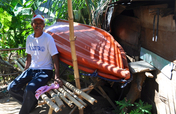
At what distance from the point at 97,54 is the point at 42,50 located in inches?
37.7

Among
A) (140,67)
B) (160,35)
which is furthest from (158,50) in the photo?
(140,67)

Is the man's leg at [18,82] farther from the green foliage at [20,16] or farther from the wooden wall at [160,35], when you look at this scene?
the green foliage at [20,16]

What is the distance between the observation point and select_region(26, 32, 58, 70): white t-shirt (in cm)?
276

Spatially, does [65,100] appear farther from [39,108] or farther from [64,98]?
[39,108]

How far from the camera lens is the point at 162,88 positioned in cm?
266

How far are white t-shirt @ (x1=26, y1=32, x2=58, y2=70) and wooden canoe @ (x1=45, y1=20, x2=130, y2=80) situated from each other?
238 millimetres

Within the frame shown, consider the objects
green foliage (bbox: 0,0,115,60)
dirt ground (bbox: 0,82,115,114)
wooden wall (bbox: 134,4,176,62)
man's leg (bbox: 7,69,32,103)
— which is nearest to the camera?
wooden wall (bbox: 134,4,176,62)

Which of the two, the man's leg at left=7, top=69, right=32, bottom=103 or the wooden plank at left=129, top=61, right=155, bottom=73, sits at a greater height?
the wooden plank at left=129, top=61, right=155, bottom=73

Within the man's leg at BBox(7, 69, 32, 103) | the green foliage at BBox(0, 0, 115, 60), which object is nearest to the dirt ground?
the man's leg at BBox(7, 69, 32, 103)

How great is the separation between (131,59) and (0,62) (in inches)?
127

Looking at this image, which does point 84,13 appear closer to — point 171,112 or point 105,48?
point 105,48

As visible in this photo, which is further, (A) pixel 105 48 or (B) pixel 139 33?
(B) pixel 139 33

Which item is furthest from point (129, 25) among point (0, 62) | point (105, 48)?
point (0, 62)

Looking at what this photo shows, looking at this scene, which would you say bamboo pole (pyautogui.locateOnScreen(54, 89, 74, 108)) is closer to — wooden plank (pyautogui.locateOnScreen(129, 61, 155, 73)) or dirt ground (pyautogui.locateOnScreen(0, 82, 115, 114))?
dirt ground (pyautogui.locateOnScreen(0, 82, 115, 114))
